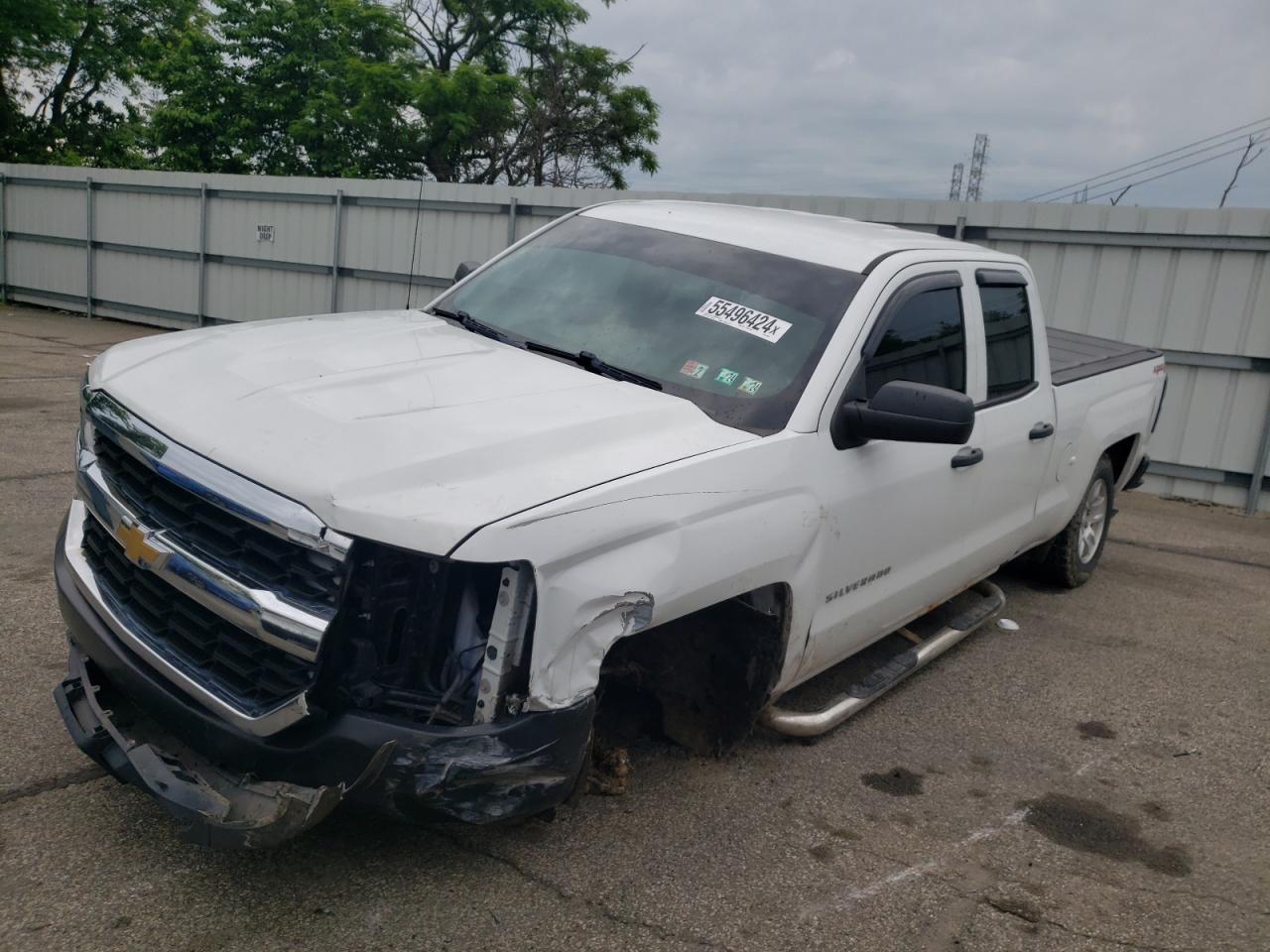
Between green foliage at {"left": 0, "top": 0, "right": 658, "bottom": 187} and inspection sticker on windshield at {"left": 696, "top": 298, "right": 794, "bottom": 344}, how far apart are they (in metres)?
27.7

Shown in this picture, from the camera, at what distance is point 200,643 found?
269 centimetres

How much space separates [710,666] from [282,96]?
29.6 metres

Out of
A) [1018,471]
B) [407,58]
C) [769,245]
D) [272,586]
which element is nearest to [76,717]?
[272,586]

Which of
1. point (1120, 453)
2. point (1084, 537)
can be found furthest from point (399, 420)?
point (1120, 453)

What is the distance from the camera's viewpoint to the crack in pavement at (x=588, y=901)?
109 inches

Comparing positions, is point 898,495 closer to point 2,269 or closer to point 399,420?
point 399,420

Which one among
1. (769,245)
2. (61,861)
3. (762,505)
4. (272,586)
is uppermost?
(769,245)

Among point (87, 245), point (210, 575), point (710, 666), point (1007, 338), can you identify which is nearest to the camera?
point (210, 575)

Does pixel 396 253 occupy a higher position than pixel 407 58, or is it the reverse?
pixel 407 58

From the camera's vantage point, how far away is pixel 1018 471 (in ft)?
15.7

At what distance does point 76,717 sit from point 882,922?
2.19 metres

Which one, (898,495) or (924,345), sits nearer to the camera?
(898,495)

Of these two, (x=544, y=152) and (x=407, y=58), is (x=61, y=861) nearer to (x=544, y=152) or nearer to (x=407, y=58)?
(x=544, y=152)

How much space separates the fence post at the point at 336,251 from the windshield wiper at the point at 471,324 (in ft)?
35.7
